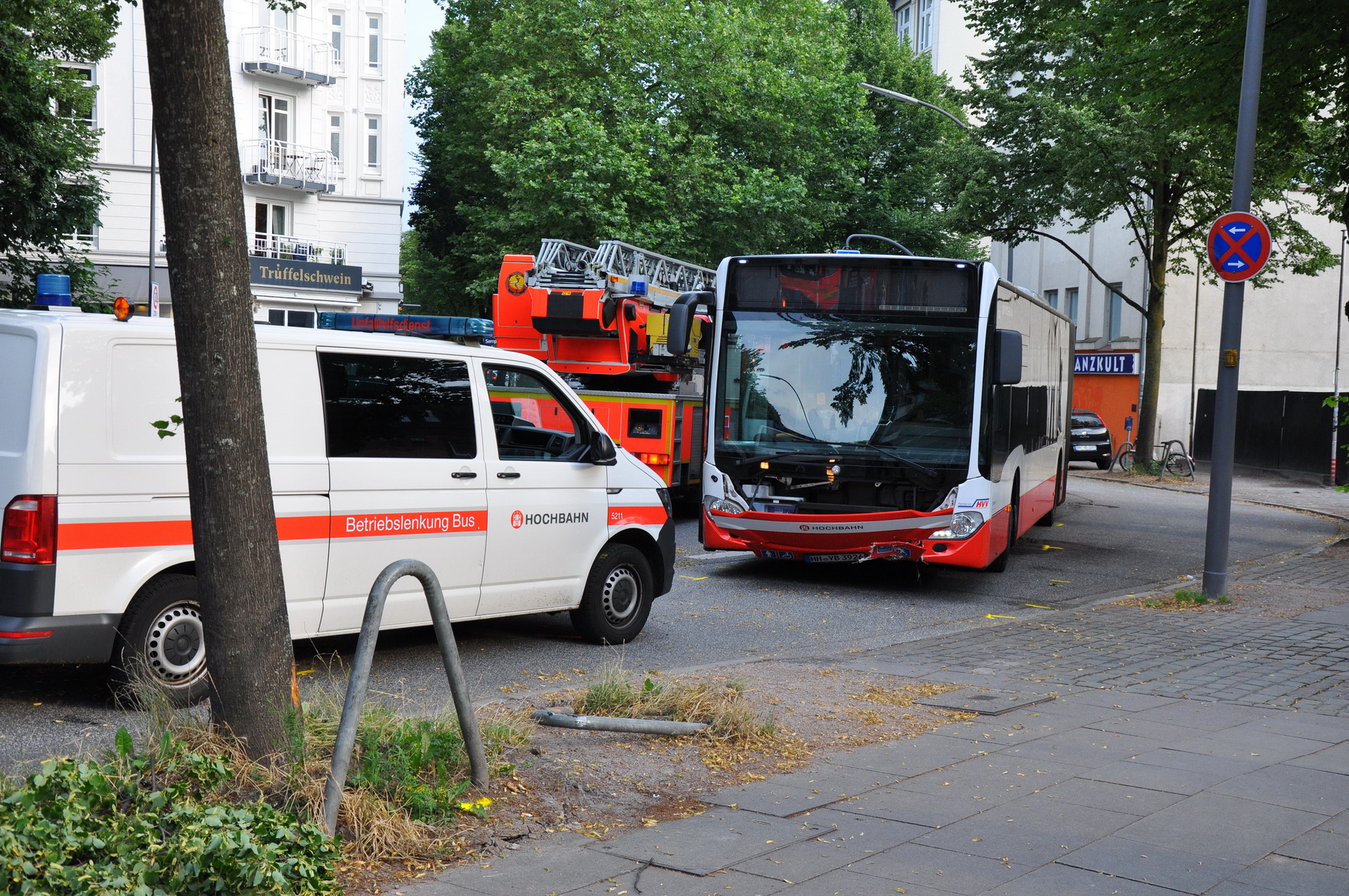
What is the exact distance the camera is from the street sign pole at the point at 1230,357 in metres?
11.2

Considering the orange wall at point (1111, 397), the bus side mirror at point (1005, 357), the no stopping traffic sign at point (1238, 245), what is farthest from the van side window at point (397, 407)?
the orange wall at point (1111, 397)

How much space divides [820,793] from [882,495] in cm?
645

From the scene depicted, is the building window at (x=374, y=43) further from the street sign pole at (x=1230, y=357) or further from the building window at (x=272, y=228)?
the street sign pole at (x=1230, y=357)

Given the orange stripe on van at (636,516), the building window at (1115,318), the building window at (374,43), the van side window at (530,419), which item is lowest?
the orange stripe on van at (636,516)

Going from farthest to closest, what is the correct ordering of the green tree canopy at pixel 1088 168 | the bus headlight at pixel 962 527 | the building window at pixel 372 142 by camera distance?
the building window at pixel 372 142 → the green tree canopy at pixel 1088 168 → the bus headlight at pixel 962 527

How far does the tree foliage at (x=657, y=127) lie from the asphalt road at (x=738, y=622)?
640 inches

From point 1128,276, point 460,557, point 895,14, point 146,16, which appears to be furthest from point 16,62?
point 895,14

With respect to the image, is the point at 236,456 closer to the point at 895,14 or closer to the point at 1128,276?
the point at 1128,276

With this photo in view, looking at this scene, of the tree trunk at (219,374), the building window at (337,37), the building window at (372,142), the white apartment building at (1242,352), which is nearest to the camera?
the tree trunk at (219,374)

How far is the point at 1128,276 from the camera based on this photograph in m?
37.5

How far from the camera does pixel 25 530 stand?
589 cm

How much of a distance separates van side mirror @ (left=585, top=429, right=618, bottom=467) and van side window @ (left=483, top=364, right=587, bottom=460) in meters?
0.07

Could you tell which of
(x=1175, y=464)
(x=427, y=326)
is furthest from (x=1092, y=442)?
(x=427, y=326)

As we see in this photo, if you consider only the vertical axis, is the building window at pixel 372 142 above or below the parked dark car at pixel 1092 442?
above
